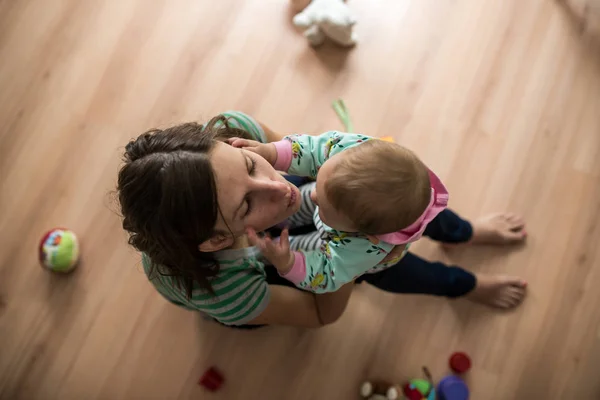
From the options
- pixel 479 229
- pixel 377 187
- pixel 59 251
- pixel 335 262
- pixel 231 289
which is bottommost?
pixel 59 251

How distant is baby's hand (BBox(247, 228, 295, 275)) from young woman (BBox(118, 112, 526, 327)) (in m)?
0.03

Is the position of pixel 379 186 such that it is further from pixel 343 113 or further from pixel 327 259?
pixel 343 113

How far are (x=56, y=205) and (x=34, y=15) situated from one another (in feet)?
1.94

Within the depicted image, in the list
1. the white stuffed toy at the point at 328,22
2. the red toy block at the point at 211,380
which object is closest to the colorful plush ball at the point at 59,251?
the red toy block at the point at 211,380

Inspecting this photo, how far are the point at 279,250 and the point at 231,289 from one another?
105 mm

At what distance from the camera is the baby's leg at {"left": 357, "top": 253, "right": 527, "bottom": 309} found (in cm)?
97

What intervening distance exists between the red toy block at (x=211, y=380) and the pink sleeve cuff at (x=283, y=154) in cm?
57

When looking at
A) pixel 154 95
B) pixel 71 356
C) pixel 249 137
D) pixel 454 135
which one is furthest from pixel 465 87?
pixel 71 356

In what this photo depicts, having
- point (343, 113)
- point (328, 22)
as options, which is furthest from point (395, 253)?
point (328, 22)

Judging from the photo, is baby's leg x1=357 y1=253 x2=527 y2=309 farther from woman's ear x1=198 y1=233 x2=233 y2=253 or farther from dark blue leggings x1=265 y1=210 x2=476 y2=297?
woman's ear x1=198 y1=233 x2=233 y2=253

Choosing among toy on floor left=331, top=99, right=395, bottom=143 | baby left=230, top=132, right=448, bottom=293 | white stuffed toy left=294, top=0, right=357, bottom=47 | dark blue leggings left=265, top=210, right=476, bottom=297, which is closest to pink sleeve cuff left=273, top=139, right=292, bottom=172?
baby left=230, top=132, right=448, bottom=293

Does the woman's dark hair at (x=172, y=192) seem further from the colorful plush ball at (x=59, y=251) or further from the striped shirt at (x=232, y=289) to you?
the colorful plush ball at (x=59, y=251)

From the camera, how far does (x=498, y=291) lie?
1.08 metres

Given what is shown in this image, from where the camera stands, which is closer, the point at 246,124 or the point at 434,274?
the point at 246,124
